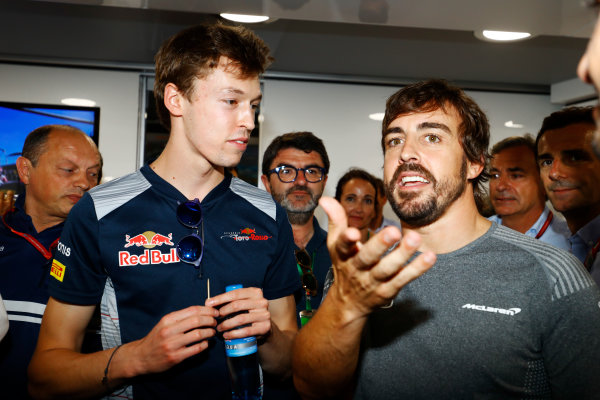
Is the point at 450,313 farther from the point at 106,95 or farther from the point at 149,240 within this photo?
the point at 106,95

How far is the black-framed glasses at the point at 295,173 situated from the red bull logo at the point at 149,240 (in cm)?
125

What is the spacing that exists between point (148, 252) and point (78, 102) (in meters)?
2.56

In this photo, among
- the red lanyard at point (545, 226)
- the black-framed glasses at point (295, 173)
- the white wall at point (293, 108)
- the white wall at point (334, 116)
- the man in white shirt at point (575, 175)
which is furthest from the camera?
the white wall at point (334, 116)

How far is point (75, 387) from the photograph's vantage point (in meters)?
1.20

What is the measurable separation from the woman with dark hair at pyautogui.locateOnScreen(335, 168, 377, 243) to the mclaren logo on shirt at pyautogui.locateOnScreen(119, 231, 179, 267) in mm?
2150

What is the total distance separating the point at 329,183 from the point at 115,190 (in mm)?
2519

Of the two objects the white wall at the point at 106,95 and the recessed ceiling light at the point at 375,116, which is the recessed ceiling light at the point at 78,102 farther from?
the recessed ceiling light at the point at 375,116

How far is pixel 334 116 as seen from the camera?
3.73 meters

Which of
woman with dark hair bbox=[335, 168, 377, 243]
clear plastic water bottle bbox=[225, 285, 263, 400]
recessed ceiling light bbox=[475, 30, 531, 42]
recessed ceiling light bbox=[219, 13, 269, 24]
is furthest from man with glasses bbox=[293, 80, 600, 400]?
woman with dark hair bbox=[335, 168, 377, 243]

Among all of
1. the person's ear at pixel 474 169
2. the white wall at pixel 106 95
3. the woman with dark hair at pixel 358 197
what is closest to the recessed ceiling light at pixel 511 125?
the woman with dark hair at pixel 358 197

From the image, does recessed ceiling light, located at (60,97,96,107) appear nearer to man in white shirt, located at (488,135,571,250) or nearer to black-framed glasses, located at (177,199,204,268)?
black-framed glasses, located at (177,199,204,268)

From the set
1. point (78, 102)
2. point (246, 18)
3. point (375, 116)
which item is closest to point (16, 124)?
point (78, 102)

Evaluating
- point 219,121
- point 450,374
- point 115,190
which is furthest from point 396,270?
point 115,190

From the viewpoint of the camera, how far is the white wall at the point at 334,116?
3629 mm
